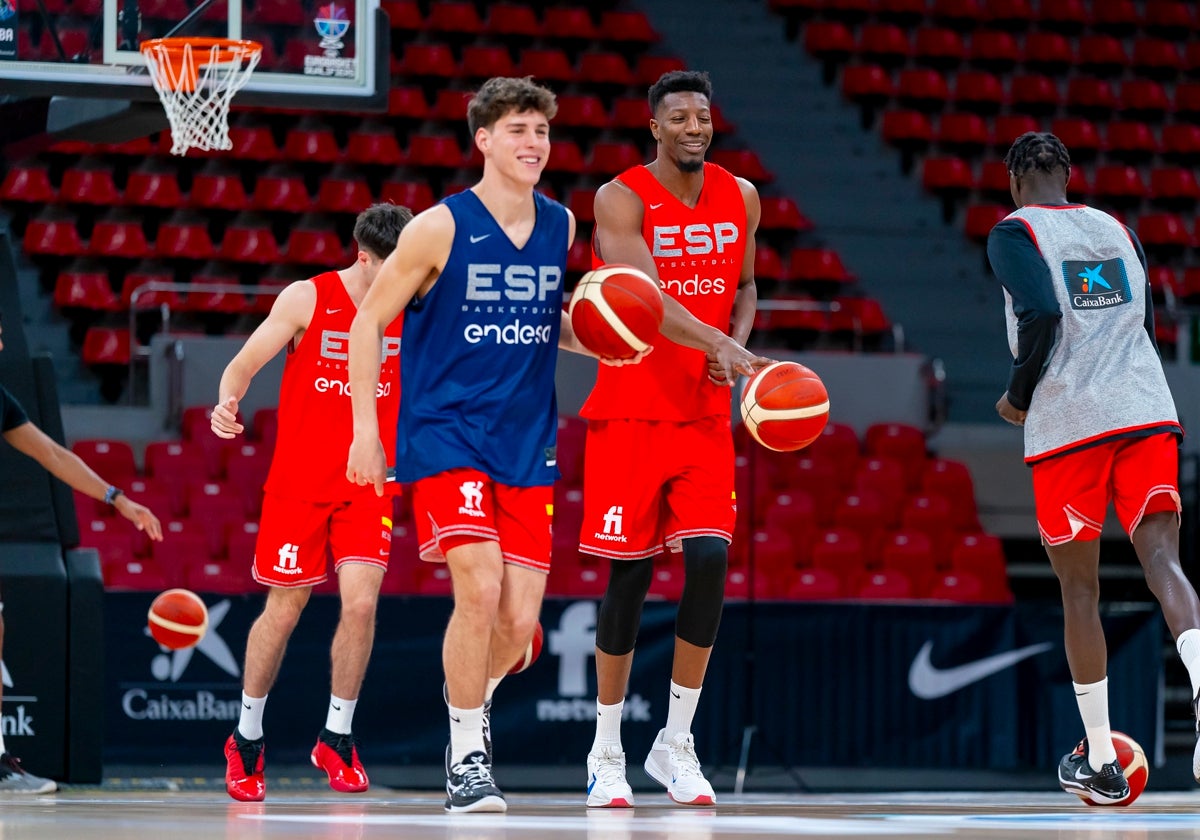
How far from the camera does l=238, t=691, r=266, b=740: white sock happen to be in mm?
6988

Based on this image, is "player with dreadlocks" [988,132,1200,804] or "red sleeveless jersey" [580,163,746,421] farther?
"red sleeveless jersey" [580,163,746,421]

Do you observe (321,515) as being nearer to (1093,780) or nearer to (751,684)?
(1093,780)

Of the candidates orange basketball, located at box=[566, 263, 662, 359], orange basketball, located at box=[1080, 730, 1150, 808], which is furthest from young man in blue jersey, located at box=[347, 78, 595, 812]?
orange basketball, located at box=[1080, 730, 1150, 808]

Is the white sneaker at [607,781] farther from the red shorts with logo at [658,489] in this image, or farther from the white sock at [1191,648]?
the white sock at [1191,648]

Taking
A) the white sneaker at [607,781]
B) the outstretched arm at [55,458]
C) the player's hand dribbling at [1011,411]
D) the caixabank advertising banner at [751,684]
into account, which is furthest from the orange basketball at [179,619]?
the player's hand dribbling at [1011,411]

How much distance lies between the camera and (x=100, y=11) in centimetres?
816

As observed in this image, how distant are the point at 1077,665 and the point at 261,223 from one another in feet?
35.7

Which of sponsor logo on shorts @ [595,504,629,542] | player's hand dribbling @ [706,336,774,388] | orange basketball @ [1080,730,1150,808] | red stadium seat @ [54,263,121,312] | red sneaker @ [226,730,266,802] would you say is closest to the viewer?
player's hand dribbling @ [706,336,774,388]

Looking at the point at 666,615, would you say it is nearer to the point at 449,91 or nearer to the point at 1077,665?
the point at 1077,665

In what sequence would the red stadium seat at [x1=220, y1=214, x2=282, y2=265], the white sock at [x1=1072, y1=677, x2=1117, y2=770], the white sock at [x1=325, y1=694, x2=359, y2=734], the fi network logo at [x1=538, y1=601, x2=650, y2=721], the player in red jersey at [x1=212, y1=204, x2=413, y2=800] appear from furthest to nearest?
the red stadium seat at [x1=220, y1=214, x2=282, y2=265] → the fi network logo at [x1=538, y1=601, x2=650, y2=721] → the white sock at [x1=325, y1=694, x2=359, y2=734] → the player in red jersey at [x1=212, y1=204, x2=413, y2=800] → the white sock at [x1=1072, y1=677, x2=1117, y2=770]

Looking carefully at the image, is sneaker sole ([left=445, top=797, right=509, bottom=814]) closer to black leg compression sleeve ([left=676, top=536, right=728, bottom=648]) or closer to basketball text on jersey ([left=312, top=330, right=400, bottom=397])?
black leg compression sleeve ([left=676, top=536, right=728, bottom=648])

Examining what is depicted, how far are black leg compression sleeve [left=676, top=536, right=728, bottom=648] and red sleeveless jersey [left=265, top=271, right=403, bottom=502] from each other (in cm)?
153

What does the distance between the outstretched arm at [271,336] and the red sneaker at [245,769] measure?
4.14 feet

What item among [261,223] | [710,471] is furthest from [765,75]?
[710,471]
